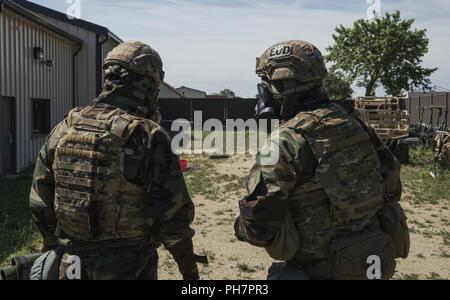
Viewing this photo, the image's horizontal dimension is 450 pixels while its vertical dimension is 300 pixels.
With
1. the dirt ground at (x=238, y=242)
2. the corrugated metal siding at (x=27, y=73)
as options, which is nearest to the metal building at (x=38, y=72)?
the corrugated metal siding at (x=27, y=73)

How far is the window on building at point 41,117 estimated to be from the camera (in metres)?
12.6

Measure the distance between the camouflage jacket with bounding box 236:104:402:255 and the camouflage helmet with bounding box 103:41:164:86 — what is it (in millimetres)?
752

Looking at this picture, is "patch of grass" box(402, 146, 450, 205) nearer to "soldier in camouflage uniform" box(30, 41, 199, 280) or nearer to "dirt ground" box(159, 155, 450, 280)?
"dirt ground" box(159, 155, 450, 280)

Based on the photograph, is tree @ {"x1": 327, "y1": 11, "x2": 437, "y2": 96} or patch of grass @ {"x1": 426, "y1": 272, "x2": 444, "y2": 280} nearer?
patch of grass @ {"x1": 426, "y1": 272, "x2": 444, "y2": 280}

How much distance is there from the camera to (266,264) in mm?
5387

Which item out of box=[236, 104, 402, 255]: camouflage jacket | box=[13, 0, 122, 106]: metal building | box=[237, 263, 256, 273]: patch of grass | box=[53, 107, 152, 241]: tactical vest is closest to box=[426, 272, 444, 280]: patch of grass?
box=[237, 263, 256, 273]: patch of grass

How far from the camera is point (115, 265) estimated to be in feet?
8.00

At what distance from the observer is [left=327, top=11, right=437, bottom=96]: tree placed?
2889cm

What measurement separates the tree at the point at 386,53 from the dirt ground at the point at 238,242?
20762 mm

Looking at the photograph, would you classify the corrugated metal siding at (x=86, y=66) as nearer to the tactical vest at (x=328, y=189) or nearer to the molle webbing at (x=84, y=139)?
the molle webbing at (x=84, y=139)

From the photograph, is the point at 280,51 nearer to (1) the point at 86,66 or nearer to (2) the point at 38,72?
(2) the point at 38,72
